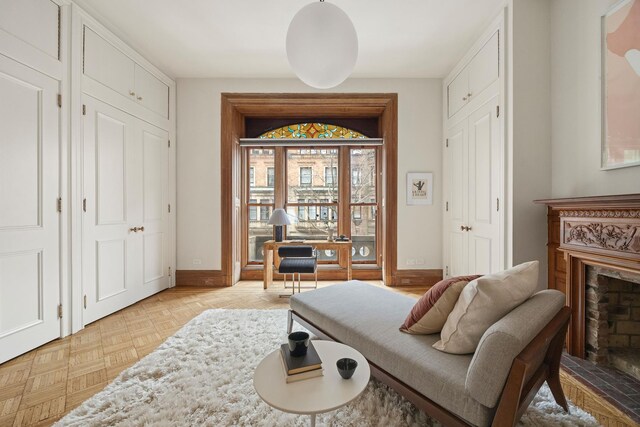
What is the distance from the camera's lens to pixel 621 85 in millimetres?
1942

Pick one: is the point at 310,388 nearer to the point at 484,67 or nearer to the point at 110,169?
the point at 110,169

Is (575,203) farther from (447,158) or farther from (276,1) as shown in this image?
(276,1)

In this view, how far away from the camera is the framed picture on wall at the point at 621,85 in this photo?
185cm

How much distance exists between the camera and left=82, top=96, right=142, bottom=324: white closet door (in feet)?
9.39

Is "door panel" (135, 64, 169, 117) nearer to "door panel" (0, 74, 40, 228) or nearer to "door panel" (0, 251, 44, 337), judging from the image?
"door panel" (0, 74, 40, 228)

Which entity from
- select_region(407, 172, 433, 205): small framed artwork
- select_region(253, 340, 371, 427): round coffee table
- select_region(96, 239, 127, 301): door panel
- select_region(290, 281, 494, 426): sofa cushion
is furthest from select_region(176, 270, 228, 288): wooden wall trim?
select_region(253, 340, 371, 427): round coffee table

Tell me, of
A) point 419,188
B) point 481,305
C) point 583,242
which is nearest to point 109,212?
point 481,305

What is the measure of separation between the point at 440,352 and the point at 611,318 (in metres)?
1.60

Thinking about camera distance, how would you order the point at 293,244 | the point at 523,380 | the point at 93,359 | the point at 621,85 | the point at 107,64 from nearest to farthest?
the point at 523,380 → the point at 621,85 → the point at 93,359 → the point at 107,64 → the point at 293,244

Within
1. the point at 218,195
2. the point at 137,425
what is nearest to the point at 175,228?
the point at 218,195

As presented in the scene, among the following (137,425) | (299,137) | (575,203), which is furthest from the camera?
(299,137)

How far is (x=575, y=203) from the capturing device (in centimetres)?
206

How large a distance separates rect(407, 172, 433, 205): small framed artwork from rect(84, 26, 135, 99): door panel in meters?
3.68

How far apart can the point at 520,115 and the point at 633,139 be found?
2.78 ft
